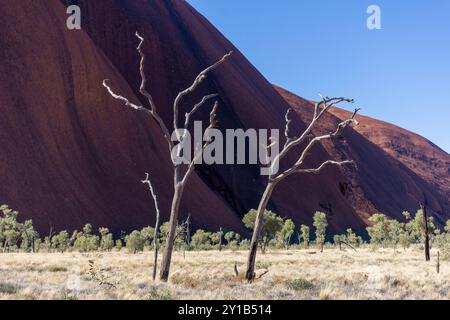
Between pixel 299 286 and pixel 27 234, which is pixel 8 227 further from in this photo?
pixel 299 286

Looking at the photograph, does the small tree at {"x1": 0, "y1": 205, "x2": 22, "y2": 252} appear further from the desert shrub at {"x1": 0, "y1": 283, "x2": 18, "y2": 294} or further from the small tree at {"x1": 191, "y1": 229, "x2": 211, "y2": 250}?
the desert shrub at {"x1": 0, "y1": 283, "x2": 18, "y2": 294}

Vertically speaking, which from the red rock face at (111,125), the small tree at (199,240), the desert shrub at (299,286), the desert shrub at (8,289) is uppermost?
the red rock face at (111,125)

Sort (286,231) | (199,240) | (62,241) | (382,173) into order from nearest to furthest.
Answer: (62,241), (199,240), (286,231), (382,173)

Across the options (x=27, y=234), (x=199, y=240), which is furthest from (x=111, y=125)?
(x=27, y=234)

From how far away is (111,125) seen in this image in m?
60.2

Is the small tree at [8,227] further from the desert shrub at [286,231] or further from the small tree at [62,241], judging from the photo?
the desert shrub at [286,231]

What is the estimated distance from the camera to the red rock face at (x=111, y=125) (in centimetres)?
4966

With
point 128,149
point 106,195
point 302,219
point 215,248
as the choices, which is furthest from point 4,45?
point 302,219

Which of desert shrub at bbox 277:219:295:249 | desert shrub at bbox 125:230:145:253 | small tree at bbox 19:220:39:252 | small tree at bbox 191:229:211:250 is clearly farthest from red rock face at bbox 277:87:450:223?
small tree at bbox 19:220:39:252

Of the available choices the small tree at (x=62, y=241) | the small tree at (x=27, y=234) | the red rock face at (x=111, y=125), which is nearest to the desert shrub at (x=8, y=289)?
the small tree at (x=62, y=241)

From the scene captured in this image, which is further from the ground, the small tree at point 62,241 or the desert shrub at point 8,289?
the desert shrub at point 8,289

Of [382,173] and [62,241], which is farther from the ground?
[382,173]
